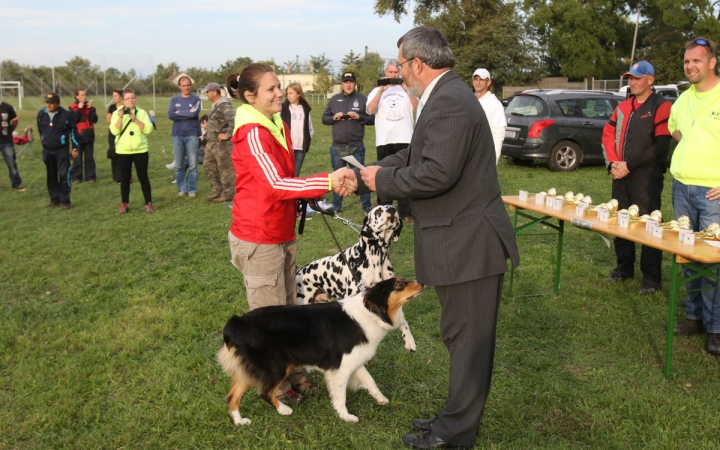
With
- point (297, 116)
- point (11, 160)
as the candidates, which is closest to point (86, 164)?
point (11, 160)

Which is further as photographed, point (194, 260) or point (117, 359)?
point (194, 260)

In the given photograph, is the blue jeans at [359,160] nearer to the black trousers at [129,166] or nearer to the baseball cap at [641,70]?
the black trousers at [129,166]

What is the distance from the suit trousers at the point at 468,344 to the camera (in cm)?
301

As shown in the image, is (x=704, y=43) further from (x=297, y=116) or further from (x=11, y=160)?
(x=11, y=160)

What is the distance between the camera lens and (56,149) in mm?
10727

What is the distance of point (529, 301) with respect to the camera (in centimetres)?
563

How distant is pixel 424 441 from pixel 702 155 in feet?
9.91

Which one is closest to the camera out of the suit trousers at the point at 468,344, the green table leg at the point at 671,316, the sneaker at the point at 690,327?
the suit trousers at the point at 468,344

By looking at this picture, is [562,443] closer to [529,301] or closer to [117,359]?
[529,301]

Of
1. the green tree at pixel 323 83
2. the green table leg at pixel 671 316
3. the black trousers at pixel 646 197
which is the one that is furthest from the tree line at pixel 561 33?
the green table leg at pixel 671 316

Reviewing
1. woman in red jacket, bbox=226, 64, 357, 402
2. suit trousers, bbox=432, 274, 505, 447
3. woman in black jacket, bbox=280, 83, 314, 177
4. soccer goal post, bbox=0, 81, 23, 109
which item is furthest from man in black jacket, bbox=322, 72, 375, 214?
soccer goal post, bbox=0, 81, 23, 109

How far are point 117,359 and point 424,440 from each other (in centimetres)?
261

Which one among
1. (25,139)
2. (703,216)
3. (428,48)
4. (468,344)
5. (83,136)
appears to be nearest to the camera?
(428,48)

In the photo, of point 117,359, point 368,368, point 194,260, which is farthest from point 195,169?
point 368,368
